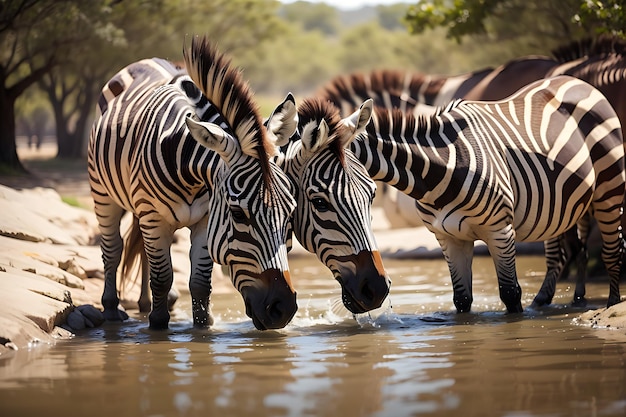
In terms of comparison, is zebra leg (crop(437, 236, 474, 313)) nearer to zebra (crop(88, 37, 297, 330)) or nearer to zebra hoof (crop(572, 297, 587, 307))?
zebra hoof (crop(572, 297, 587, 307))

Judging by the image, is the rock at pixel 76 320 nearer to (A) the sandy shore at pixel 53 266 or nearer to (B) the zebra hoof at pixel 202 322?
(A) the sandy shore at pixel 53 266

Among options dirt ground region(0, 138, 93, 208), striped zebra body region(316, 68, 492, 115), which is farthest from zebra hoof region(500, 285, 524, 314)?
dirt ground region(0, 138, 93, 208)

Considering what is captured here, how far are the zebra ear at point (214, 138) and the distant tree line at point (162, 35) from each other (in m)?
0.85

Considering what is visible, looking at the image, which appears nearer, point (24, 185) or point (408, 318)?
point (408, 318)

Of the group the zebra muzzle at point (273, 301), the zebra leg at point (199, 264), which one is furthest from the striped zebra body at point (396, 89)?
the zebra muzzle at point (273, 301)

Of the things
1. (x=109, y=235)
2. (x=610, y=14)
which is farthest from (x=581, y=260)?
(x=109, y=235)

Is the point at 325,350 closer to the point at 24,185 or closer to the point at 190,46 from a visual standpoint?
the point at 190,46

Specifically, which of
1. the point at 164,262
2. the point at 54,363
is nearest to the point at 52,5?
the point at 164,262

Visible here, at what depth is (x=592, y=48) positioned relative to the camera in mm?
11211

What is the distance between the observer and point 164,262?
7328mm

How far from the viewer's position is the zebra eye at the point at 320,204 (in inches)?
257

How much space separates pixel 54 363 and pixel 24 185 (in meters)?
14.4

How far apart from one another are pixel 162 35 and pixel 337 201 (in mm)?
28478

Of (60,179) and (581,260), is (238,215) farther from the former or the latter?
(60,179)
